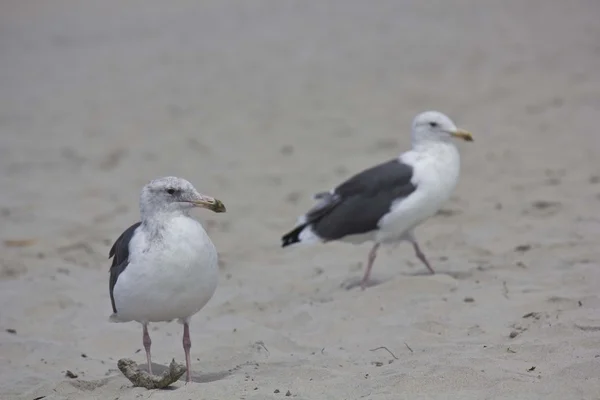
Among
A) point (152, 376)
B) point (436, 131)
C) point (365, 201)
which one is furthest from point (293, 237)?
point (152, 376)

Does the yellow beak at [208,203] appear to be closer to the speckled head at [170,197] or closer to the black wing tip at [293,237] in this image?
the speckled head at [170,197]

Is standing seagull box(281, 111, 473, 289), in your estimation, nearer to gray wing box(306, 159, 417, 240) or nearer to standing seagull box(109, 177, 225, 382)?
gray wing box(306, 159, 417, 240)

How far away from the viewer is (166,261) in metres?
5.01

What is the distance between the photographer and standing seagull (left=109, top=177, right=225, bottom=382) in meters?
5.03

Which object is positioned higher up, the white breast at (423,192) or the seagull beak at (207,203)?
the seagull beak at (207,203)

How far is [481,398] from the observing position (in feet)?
14.2

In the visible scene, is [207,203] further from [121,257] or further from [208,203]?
[121,257]

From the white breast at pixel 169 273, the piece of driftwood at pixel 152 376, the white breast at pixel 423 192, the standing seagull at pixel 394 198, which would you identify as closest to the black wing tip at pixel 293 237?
the standing seagull at pixel 394 198

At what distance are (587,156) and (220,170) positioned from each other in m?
3.44

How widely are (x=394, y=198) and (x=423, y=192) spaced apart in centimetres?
20

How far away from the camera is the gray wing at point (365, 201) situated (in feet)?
23.6

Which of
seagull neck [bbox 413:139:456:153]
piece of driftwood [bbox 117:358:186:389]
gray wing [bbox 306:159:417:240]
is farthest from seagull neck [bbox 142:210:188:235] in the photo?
seagull neck [bbox 413:139:456:153]

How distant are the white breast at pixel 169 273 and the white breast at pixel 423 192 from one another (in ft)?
7.22

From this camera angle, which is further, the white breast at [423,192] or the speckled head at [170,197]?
the white breast at [423,192]
